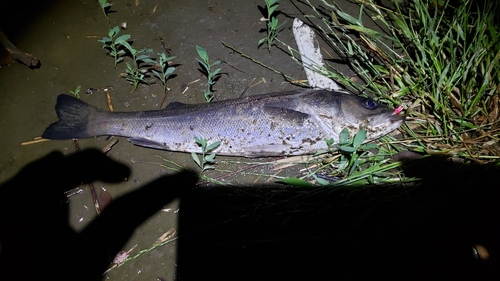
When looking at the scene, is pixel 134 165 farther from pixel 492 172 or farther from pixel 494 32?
pixel 494 32

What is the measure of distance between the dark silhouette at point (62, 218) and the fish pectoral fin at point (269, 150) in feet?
2.47

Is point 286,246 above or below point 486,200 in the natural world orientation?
below

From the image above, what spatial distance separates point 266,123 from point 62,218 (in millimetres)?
2542

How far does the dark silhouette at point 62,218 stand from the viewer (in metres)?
3.21

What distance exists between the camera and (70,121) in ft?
11.9

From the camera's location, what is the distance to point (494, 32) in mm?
2848

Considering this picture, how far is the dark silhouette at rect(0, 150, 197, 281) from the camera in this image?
3205 millimetres

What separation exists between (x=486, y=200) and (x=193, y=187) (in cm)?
293

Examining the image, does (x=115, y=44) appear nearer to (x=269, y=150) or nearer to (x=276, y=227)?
(x=269, y=150)

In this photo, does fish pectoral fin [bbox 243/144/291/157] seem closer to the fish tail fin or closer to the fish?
the fish

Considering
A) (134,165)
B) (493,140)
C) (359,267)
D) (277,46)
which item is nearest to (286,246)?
(359,267)

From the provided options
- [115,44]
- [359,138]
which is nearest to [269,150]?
[359,138]

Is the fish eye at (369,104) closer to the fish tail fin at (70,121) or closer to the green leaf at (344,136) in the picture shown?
the green leaf at (344,136)

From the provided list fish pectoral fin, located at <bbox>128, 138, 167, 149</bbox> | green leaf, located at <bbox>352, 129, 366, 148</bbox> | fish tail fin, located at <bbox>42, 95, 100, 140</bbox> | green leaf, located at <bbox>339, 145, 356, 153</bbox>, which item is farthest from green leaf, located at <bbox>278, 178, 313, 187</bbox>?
fish tail fin, located at <bbox>42, 95, 100, 140</bbox>
